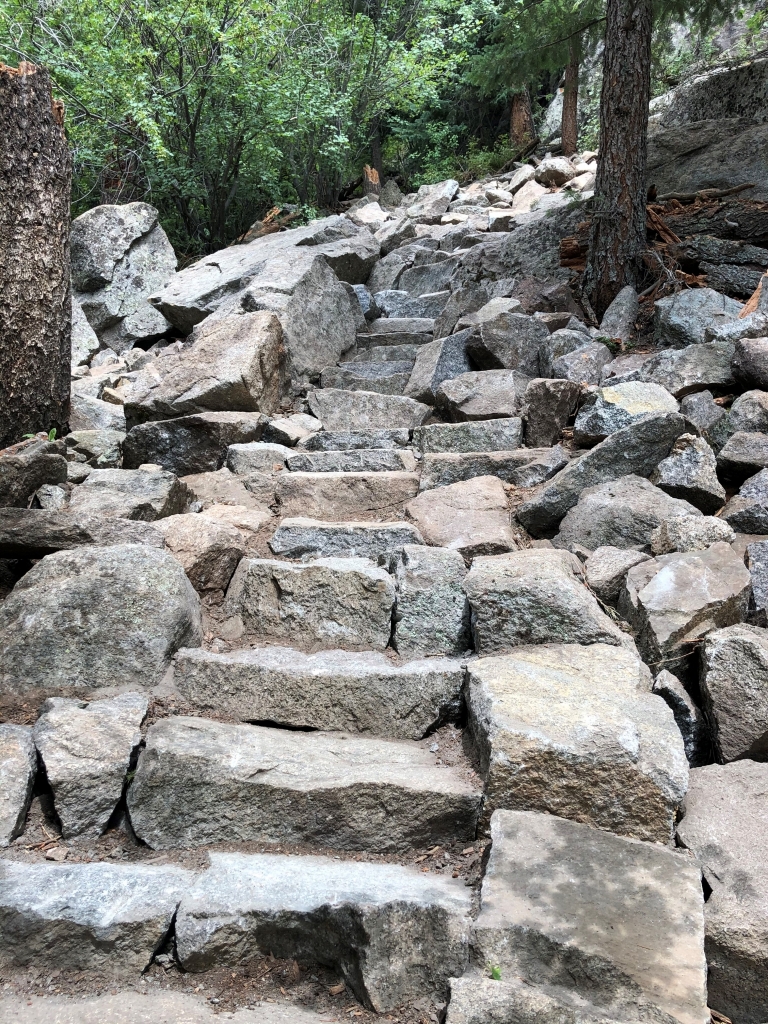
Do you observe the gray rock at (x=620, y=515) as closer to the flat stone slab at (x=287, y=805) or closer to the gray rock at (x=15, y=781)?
the flat stone slab at (x=287, y=805)

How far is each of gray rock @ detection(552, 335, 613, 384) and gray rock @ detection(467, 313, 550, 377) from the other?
1.22 feet

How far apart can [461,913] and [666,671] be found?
1337 millimetres

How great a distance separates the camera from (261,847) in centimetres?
270

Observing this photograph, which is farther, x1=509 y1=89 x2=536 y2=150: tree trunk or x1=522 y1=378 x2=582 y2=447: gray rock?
x1=509 y1=89 x2=536 y2=150: tree trunk

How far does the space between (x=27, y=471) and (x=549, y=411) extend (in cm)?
329

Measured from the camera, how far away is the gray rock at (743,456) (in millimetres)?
4352

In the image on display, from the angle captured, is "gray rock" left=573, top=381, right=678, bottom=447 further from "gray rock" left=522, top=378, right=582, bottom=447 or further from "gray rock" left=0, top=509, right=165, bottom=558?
"gray rock" left=0, top=509, right=165, bottom=558

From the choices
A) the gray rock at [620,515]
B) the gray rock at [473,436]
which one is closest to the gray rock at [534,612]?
the gray rock at [620,515]

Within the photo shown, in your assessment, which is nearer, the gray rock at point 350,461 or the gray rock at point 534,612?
the gray rock at point 534,612

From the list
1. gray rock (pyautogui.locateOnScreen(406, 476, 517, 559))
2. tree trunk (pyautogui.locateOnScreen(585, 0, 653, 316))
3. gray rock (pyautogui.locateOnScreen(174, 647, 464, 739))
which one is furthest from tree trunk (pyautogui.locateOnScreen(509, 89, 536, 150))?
gray rock (pyautogui.locateOnScreen(174, 647, 464, 739))

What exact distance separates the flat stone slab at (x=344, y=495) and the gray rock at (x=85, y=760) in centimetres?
217

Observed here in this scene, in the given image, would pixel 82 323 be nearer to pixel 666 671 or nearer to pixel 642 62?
pixel 642 62

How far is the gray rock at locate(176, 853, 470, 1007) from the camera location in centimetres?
223

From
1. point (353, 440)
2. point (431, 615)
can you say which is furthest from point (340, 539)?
point (353, 440)
